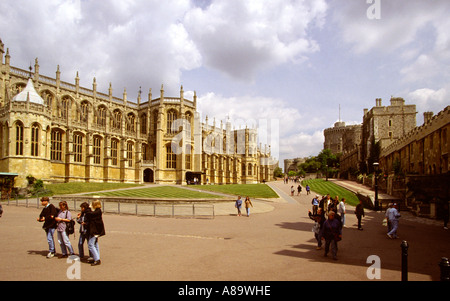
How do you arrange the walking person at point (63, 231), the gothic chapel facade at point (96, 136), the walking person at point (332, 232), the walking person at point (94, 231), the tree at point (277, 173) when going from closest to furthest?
1. the walking person at point (94, 231)
2. the walking person at point (63, 231)
3. the walking person at point (332, 232)
4. the gothic chapel facade at point (96, 136)
5. the tree at point (277, 173)

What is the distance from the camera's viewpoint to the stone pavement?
275 inches

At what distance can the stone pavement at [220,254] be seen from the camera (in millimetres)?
6988

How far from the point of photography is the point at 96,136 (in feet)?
152

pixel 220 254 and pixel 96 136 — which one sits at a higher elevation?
pixel 96 136

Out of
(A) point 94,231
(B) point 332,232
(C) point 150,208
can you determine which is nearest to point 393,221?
(B) point 332,232

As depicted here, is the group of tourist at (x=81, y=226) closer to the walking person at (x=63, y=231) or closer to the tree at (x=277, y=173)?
the walking person at (x=63, y=231)

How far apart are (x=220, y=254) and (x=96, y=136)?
1674 inches

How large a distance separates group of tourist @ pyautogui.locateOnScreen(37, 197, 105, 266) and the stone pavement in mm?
349

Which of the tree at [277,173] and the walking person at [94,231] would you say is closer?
the walking person at [94,231]

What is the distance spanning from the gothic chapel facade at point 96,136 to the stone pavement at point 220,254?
23776 mm

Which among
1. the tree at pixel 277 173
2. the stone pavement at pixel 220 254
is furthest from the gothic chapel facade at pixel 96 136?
the tree at pixel 277 173

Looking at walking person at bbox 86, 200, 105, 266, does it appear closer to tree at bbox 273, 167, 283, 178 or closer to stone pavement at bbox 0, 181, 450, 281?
stone pavement at bbox 0, 181, 450, 281

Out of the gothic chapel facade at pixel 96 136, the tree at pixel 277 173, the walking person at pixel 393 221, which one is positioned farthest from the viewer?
the tree at pixel 277 173

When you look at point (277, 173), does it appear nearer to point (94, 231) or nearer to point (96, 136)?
point (96, 136)
